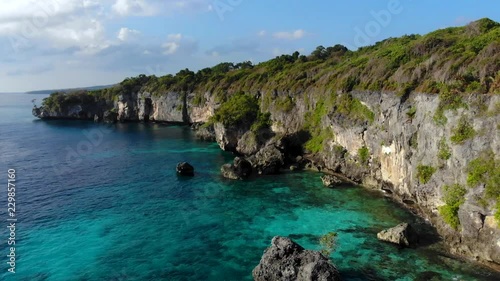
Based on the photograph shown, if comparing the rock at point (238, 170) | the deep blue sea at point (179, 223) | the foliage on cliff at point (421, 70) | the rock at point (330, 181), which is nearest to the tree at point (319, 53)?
the foliage on cliff at point (421, 70)

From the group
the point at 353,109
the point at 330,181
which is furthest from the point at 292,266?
the point at 353,109

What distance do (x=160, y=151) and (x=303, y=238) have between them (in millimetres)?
50652

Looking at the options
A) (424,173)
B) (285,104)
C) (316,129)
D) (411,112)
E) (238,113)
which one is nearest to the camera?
(424,173)

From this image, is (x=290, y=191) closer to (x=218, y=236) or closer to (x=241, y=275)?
(x=218, y=236)

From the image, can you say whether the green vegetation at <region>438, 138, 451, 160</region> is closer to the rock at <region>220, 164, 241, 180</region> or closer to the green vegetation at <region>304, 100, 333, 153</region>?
the green vegetation at <region>304, 100, 333, 153</region>

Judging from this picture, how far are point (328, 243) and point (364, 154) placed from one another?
2135 centimetres

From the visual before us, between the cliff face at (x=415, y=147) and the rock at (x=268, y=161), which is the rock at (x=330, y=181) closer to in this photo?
the cliff face at (x=415, y=147)

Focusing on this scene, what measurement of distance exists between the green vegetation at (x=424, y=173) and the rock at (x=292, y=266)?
17089 millimetres

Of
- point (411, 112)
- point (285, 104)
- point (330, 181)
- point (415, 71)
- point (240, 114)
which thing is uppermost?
point (415, 71)

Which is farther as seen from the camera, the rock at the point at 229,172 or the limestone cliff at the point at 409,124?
the rock at the point at 229,172

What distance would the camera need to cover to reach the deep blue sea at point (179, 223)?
31.6m

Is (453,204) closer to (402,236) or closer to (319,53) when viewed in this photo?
(402,236)

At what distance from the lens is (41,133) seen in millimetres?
110812

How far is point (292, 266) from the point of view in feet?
96.3
